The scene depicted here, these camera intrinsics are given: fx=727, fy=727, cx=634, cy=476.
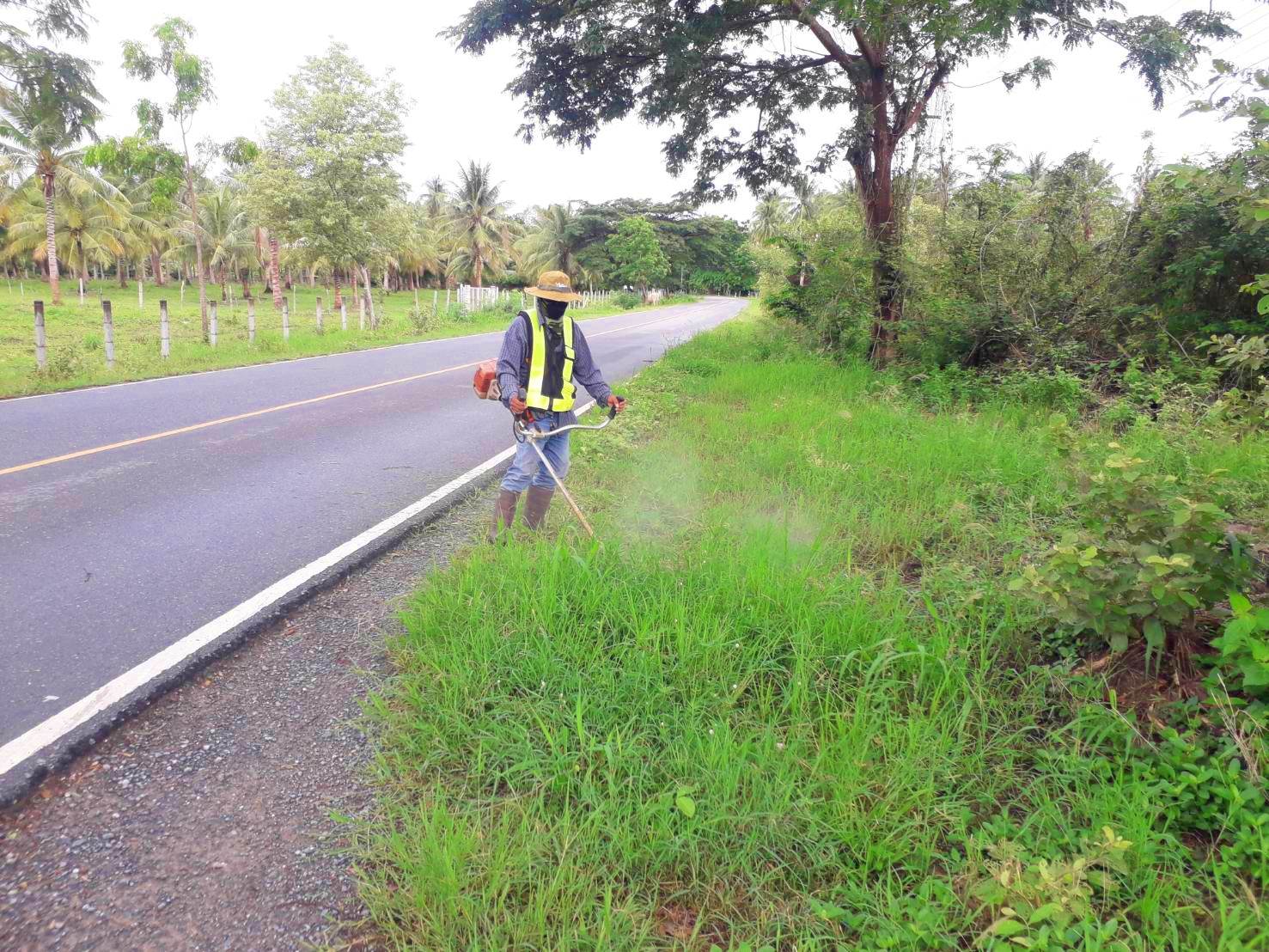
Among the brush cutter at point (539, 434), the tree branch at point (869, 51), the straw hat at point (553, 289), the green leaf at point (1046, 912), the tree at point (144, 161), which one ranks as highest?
the tree at point (144, 161)

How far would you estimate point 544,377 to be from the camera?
14.6ft

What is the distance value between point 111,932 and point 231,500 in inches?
150

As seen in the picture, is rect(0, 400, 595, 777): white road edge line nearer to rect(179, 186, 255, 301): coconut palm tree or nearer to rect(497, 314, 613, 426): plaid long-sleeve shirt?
rect(497, 314, 613, 426): plaid long-sleeve shirt

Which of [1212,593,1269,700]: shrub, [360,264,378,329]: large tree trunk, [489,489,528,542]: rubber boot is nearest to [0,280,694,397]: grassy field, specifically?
[360,264,378,329]: large tree trunk

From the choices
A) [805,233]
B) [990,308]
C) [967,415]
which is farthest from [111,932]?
[805,233]

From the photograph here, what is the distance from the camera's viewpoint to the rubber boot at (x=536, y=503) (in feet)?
15.0

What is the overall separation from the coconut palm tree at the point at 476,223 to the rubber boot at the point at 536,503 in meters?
53.9

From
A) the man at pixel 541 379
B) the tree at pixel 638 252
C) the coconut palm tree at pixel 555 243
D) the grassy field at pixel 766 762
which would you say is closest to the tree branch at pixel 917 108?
the grassy field at pixel 766 762

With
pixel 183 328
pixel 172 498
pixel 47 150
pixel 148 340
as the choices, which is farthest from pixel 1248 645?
pixel 47 150

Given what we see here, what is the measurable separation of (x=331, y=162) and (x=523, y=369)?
854 inches

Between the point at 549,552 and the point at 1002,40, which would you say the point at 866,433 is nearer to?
the point at 549,552

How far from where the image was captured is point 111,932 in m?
1.90

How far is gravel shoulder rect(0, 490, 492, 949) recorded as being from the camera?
1938 mm

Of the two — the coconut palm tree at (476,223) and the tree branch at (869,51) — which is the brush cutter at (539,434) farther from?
the coconut palm tree at (476,223)
